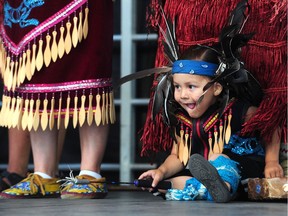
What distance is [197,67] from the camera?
131 inches

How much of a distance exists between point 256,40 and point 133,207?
891mm

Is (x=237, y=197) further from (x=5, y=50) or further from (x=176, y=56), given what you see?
(x=5, y=50)

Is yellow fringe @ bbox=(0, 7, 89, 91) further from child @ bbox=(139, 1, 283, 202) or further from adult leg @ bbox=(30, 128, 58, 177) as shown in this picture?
child @ bbox=(139, 1, 283, 202)

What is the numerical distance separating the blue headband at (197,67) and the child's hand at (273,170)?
0.40m

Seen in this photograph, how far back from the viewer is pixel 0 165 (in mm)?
4309

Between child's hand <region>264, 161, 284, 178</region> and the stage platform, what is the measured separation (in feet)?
0.46

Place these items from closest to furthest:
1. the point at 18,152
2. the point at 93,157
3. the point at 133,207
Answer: the point at 133,207
the point at 93,157
the point at 18,152

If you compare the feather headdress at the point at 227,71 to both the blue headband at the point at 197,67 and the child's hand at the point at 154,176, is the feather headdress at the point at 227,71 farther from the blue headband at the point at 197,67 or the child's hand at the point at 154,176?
the child's hand at the point at 154,176

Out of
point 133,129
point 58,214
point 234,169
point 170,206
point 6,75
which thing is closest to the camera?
point 58,214

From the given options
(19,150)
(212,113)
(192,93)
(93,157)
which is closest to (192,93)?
(192,93)

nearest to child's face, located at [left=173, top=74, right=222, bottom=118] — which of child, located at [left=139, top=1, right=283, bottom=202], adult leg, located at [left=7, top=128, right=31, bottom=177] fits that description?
child, located at [left=139, top=1, right=283, bottom=202]

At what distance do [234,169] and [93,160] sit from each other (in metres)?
0.55

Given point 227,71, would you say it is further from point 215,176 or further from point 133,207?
point 133,207

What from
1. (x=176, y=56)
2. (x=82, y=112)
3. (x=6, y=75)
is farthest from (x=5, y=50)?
(x=176, y=56)
